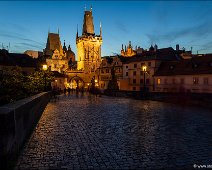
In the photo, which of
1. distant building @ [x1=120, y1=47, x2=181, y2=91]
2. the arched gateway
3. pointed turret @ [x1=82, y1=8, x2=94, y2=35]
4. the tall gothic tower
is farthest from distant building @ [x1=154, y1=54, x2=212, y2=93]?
pointed turret @ [x1=82, y1=8, x2=94, y2=35]

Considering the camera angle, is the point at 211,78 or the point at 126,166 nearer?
the point at 126,166

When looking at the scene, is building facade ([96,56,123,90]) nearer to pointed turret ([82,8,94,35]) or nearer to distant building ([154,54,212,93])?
distant building ([154,54,212,93])

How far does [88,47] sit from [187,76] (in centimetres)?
7868

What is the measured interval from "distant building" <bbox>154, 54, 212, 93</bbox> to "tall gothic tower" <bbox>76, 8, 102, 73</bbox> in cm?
6273

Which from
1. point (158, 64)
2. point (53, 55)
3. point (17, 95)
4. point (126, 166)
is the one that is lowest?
point (126, 166)

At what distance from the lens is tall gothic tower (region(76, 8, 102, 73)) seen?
387 ft

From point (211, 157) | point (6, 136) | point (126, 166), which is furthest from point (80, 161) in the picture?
point (211, 157)

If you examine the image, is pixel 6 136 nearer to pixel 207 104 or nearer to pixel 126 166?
pixel 126 166

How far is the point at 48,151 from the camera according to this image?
8164mm

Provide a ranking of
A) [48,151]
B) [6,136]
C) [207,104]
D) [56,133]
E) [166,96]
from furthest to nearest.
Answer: [166,96] → [207,104] → [56,133] → [48,151] → [6,136]

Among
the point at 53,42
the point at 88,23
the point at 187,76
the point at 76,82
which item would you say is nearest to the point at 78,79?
the point at 76,82

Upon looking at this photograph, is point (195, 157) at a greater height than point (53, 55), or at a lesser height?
lesser

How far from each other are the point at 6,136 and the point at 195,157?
5.78 meters

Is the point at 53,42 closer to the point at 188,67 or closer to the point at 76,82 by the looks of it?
the point at 76,82
